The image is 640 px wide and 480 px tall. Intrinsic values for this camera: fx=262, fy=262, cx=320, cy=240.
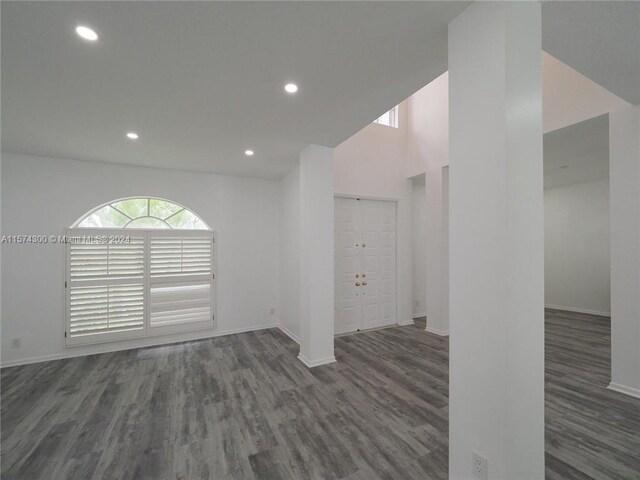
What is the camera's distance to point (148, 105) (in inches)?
90.8

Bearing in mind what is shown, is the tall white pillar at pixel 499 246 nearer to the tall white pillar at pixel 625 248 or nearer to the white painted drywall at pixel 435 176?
the tall white pillar at pixel 625 248

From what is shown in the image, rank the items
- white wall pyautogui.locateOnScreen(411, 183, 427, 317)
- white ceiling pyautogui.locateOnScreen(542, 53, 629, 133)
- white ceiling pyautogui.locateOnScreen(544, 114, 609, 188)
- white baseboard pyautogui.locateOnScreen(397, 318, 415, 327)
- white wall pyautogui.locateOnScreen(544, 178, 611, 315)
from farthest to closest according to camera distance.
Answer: white wall pyautogui.locateOnScreen(544, 178, 611, 315) < white wall pyautogui.locateOnScreen(411, 183, 427, 317) < white baseboard pyautogui.locateOnScreen(397, 318, 415, 327) < white ceiling pyautogui.locateOnScreen(544, 114, 609, 188) < white ceiling pyautogui.locateOnScreen(542, 53, 629, 133)

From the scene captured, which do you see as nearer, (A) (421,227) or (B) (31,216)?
(B) (31,216)

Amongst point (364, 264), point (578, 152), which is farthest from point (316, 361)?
point (578, 152)

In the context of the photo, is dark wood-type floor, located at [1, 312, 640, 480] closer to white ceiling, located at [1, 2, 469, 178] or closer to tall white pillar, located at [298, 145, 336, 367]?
tall white pillar, located at [298, 145, 336, 367]

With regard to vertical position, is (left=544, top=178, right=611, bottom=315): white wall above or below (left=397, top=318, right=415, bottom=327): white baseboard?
above

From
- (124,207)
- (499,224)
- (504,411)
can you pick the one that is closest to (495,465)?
(504,411)

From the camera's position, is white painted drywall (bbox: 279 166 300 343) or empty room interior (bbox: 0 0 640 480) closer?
empty room interior (bbox: 0 0 640 480)

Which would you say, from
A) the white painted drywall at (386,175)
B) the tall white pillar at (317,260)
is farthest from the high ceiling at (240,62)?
the white painted drywall at (386,175)

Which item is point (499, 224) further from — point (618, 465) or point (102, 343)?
point (102, 343)

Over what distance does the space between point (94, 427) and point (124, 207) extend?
9.68 feet

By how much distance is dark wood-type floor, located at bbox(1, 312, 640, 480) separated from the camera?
174 centimetres

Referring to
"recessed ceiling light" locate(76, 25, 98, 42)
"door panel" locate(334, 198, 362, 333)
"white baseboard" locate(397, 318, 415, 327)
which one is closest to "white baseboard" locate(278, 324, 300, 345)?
"door panel" locate(334, 198, 362, 333)

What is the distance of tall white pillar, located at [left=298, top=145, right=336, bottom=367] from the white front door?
3.55 ft
